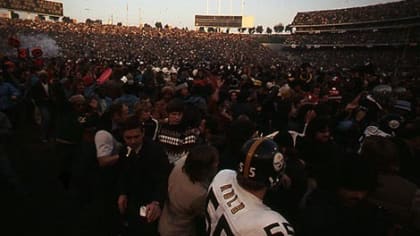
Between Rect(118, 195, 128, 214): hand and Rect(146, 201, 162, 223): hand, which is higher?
Rect(146, 201, 162, 223): hand

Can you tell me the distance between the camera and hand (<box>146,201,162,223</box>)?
2.99 m

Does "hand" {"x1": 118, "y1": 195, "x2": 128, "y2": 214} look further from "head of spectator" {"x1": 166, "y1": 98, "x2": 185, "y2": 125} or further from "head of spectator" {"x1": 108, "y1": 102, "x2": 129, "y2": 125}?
"head of spectator" {"x1": 108, "y1": 102, "x2": 129, "y2": 125}

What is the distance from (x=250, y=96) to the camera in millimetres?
8016

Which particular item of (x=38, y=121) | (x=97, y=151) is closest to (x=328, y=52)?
(x=38, y=121)

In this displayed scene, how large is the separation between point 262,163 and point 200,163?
34.8 inches

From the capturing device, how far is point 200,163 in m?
2.84

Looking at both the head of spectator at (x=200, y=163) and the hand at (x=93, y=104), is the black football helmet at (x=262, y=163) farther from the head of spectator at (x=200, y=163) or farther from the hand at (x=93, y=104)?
the hand at (x=93, y=104)

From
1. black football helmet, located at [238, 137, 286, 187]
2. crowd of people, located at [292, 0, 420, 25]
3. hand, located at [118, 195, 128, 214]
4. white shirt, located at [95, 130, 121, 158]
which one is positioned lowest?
hand, located at [118, 195, 128, 214]

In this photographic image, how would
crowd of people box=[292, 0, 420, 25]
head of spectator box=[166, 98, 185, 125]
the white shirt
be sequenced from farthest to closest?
crowd of people box=[292, 0, 420, 25] < the white shirt < head of spectator box=[166, 98, 185, 125]

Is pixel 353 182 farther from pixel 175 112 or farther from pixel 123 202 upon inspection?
pixel 175 112

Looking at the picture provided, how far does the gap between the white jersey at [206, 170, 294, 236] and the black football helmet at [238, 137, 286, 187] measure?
0.11m

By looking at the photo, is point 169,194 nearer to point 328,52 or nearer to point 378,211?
point 378,211

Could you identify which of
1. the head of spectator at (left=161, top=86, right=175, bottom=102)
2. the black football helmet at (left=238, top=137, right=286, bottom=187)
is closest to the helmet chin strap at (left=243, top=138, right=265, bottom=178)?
the black football helmet at (left=238, top=137, right=286, bottom=187)

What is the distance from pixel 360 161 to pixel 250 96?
5808 mm
